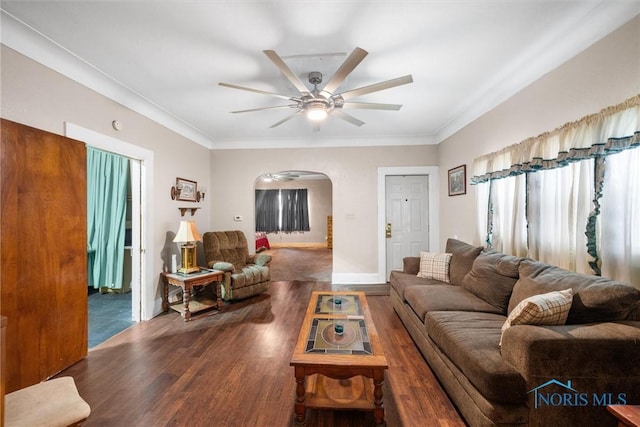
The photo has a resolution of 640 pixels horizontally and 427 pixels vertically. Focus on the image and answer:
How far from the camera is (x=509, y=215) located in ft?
9.07

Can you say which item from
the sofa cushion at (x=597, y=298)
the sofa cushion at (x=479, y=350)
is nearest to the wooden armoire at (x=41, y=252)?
the sofa cushion at (x=479, y=350)

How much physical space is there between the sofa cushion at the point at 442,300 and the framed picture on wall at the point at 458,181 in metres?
1.69

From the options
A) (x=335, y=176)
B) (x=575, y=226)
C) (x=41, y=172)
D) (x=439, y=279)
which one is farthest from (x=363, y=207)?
(x=41, y=172)

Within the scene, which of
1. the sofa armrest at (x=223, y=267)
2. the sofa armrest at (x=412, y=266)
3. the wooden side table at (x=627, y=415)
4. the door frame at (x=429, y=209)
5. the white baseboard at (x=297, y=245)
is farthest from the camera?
the white baseboard at (x=297, y=245)

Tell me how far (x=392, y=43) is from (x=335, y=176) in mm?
2818

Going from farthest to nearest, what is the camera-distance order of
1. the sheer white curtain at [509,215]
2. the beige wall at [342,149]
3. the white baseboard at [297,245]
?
the white baseboard at [297,245]
the sheer white curtain at [509,215]
the beige wall at [342,149]

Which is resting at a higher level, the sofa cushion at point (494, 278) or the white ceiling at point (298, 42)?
the white ceiling at point (298, 42)

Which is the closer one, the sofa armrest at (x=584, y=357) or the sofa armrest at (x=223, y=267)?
the sofa armrest at (x=584, y=357)

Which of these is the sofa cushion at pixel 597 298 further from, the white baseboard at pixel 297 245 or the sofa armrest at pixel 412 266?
the white baseboard at pixel 297 245

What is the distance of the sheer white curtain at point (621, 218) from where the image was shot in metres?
1.64

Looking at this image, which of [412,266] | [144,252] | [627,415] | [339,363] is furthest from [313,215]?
[627,415]

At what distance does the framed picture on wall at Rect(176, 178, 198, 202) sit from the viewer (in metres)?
3.87

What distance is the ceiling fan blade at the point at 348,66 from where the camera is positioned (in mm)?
1693

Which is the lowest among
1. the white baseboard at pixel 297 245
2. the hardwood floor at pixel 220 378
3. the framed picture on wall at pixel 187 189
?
the hardwood floor at pixel 220 378
